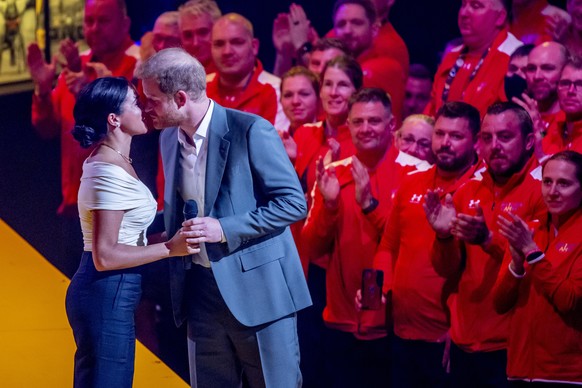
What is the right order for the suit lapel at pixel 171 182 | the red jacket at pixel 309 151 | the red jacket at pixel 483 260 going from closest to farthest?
the suit lapel at pixel 171 182, the red jacket at pixel 483 260, the red jacket at pixel 309 151

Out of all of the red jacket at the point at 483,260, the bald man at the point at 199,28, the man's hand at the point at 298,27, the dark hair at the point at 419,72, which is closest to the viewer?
the red jacket at the point at 483,260

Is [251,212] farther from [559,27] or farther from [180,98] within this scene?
[559,27]

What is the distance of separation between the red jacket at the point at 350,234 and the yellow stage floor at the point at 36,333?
81cm

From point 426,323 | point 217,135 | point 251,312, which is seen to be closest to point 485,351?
point 426,323

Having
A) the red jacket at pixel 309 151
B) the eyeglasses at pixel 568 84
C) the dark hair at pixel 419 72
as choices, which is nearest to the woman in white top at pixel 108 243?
the eyeglasses at pixel 568 84

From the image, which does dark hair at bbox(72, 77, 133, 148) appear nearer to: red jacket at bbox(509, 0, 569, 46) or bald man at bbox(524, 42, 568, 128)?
bald man at bbox(524, 42, 568, 128)

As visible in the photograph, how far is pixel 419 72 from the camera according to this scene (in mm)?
4645

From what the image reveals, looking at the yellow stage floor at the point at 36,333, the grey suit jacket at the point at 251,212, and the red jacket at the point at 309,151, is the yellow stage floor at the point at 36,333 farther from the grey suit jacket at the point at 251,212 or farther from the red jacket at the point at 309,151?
the grey suit jacket at the point at 251,212

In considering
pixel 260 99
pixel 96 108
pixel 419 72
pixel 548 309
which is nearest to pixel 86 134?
pixel 96 108

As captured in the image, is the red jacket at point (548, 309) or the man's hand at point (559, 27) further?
the man's hand at point (559, 27)

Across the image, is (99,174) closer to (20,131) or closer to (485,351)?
(485,351)

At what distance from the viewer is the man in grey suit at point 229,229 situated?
8.59 feet

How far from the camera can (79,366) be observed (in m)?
2.68

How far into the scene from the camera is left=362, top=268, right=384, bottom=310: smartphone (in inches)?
149
